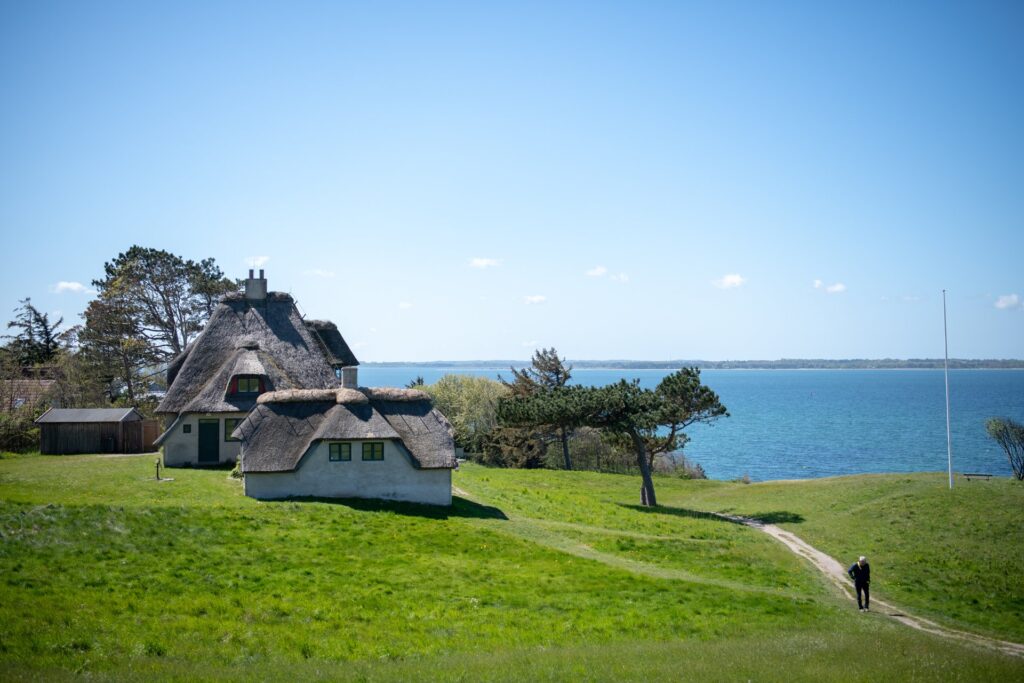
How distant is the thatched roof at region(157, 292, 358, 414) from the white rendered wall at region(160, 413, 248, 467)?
610mm

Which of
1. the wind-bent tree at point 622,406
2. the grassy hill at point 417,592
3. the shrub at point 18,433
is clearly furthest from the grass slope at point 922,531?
the shrub at point 18,433

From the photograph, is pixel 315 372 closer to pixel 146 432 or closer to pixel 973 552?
pixel 146 432

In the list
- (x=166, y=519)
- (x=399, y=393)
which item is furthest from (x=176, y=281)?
(x=166, y=519)

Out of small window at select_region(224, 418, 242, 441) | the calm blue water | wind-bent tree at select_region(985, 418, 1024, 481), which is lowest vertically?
the calm blue water

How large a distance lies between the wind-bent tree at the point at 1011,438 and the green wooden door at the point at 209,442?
163ft

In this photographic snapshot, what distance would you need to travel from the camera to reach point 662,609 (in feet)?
70.1

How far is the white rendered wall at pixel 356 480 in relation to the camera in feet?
99.7

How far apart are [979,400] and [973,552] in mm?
183308

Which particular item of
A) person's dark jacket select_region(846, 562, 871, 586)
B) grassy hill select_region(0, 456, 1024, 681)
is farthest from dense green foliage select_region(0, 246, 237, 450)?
person's dark jacket select_region(846, 562, 871, 586)

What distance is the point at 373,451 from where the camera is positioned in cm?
3189

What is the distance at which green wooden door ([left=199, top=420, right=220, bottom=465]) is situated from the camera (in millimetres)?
35656

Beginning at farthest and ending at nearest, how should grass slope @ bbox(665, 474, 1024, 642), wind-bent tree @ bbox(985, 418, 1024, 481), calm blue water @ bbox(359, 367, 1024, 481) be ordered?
calm blue water @ bbox(359, 367, 1024, 481), wind-bent tree @ bbox(985, 418, 1024, 481), grass slope @ bbox(665, 474, 1024, 642)

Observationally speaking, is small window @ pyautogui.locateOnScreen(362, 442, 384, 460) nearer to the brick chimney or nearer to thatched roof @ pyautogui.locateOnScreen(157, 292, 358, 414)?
thatched roof @ pyautogui.locateOnScreen(157, 292, 358, 414)

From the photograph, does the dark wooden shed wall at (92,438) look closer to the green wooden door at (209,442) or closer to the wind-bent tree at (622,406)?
the green wooden door at (209,442)
